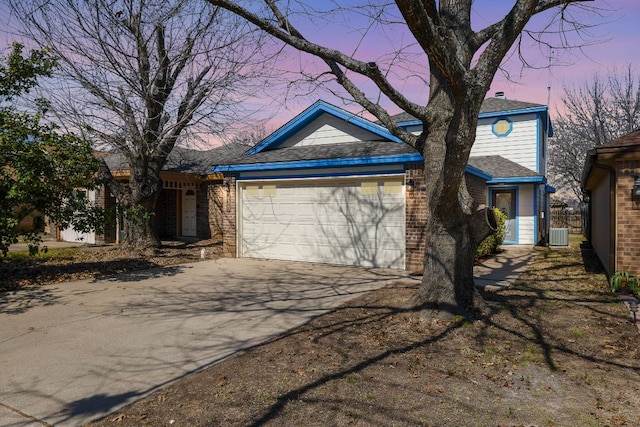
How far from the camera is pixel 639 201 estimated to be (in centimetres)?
765

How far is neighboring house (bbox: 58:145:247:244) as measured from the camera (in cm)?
1745

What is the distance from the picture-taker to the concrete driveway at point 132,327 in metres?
3.89

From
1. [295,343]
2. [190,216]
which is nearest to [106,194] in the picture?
[190,216]

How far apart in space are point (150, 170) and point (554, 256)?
13.2m

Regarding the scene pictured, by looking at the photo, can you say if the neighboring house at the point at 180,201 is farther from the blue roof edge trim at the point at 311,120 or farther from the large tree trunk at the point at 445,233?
the large tree trunk at the point at 445,233

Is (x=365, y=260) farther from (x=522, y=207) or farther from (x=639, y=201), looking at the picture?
(x=522, y=207)

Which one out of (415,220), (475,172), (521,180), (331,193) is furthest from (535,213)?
(331,193)

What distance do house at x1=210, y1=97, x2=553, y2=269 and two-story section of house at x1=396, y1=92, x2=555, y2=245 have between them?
0.64 metres

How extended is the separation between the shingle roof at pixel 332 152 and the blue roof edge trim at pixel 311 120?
0.85ft

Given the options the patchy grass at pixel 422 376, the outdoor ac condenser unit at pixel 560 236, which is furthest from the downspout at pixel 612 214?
the outdoor ac condenser unit at pixel 560 236

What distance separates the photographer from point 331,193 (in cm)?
1138

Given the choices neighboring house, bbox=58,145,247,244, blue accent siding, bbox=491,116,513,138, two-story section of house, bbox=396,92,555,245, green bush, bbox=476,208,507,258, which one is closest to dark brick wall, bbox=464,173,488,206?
green bush, bbox=476,208,507,258

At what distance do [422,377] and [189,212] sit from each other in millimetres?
16710

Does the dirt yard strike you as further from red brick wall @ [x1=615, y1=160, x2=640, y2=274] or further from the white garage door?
the white garage door
